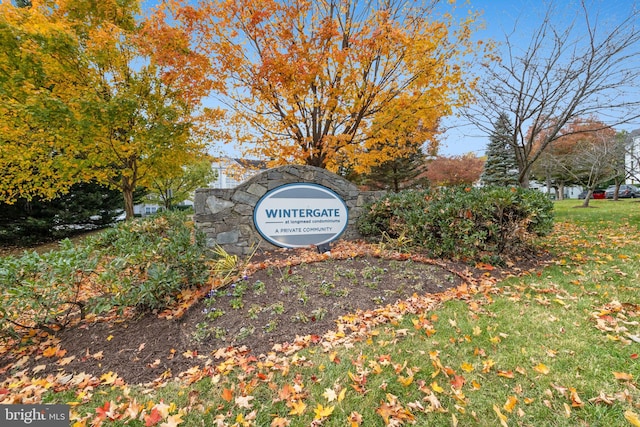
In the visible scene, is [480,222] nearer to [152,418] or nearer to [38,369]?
[152,418]

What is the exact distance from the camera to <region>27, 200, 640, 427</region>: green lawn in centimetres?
173

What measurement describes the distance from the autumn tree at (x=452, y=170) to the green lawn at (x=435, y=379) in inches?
658

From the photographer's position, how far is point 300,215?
5465 mm

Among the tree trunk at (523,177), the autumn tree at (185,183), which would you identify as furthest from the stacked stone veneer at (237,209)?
the autumn tree at (185,183)

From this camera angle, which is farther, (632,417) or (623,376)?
(623,376)

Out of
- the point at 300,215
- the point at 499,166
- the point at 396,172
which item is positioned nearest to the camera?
the point at 300,215

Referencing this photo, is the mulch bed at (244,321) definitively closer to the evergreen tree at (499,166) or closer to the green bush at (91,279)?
the green bush at (91,279)

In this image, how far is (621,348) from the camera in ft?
7.20

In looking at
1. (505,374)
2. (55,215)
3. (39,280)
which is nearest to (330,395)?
(505,374)

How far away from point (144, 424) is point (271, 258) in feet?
10.1

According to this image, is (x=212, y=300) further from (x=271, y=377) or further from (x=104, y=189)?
(x=104, y=189)

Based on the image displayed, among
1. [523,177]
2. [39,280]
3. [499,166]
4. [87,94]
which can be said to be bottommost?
[39,280]

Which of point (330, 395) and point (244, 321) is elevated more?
point (244, 321)

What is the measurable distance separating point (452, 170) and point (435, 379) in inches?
737
